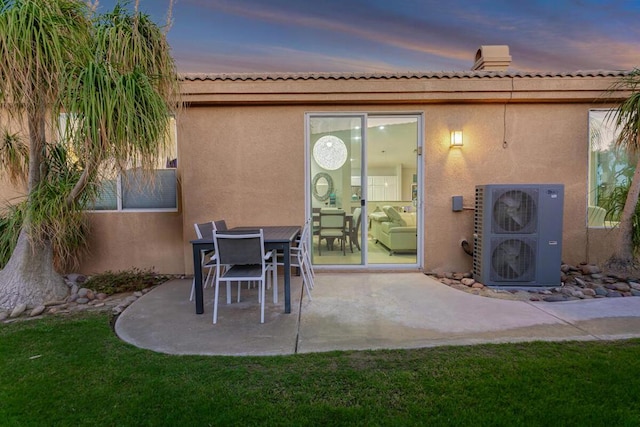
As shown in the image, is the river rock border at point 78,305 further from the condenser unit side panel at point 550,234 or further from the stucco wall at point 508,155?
the condenser unit side panel at point 550,234

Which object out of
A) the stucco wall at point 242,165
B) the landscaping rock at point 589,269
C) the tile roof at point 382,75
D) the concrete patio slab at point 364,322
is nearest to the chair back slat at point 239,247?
the concrete patio slab at point 364,322

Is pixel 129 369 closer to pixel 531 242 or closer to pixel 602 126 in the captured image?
pixel 531 242

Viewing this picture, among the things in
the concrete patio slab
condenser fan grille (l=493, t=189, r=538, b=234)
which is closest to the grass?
the concrete patio slab

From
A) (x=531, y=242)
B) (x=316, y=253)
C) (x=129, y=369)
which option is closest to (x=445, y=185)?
(x=531, y=242)

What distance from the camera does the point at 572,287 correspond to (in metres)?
4.55

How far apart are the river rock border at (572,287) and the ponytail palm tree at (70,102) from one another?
4515mm

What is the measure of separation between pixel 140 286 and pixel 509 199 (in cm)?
547

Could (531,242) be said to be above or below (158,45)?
below

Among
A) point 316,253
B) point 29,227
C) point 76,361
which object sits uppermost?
point 29,227

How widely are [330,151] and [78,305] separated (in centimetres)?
407

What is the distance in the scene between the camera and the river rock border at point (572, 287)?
13.9 feet

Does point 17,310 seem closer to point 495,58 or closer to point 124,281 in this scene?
point 124,281

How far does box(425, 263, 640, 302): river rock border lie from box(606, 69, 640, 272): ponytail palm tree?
22 centimetres

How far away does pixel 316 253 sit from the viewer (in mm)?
5449
